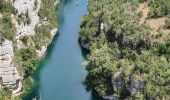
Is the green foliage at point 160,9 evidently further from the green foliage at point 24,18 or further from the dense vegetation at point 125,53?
the green foliage at point 24,18

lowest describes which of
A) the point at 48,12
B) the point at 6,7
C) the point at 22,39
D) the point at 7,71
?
the point at 7,71

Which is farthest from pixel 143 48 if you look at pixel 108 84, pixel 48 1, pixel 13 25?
pixel 48 1

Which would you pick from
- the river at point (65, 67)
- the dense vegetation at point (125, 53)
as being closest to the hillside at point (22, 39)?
the river at point (65, 67)

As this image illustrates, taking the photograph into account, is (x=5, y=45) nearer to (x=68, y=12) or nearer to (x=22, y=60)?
(x=22, y=60)

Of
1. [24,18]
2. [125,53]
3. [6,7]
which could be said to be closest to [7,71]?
[6,7]

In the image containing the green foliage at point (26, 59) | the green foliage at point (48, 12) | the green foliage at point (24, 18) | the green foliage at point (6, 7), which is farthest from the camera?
the green foliage at point (48, 12)

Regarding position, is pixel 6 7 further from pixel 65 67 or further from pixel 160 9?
pixel 160 9
